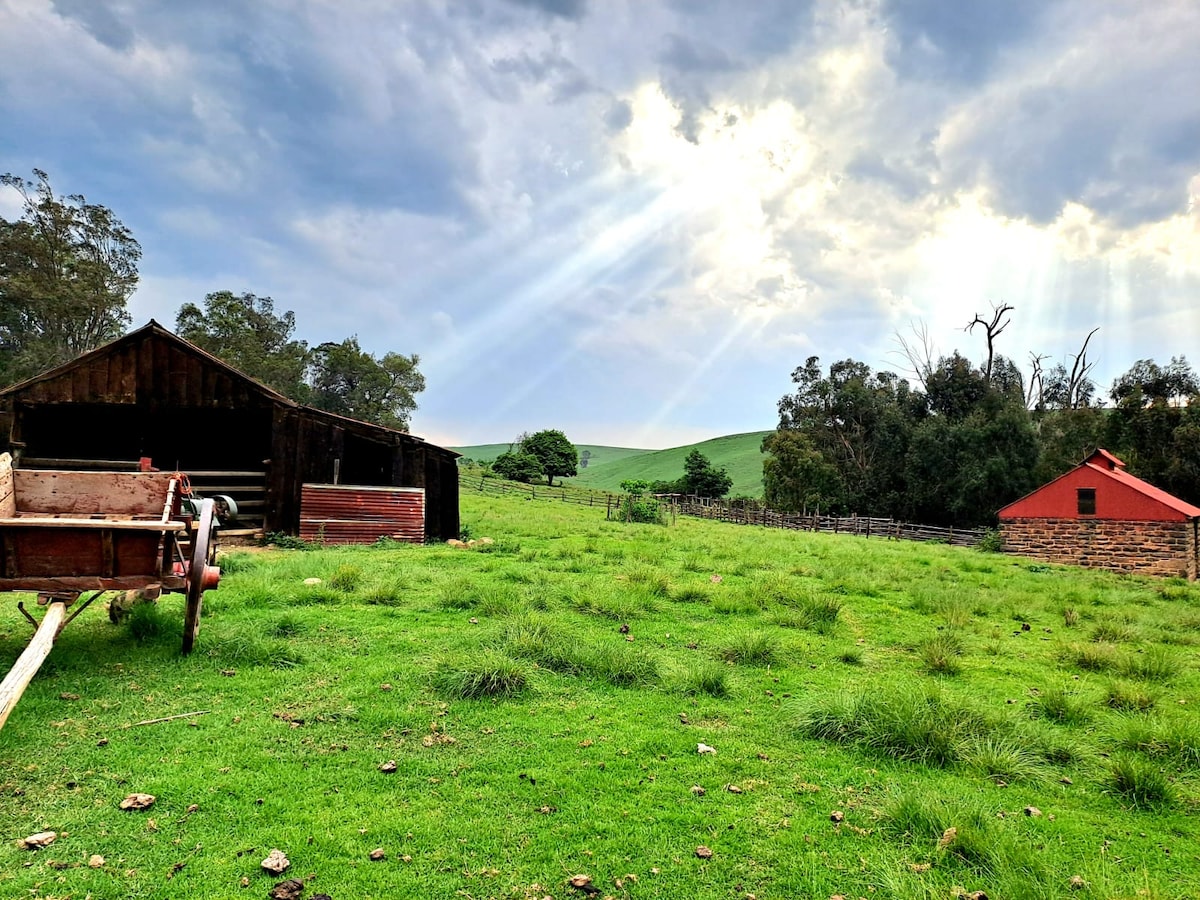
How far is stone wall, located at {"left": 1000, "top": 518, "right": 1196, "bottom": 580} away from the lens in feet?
83.6

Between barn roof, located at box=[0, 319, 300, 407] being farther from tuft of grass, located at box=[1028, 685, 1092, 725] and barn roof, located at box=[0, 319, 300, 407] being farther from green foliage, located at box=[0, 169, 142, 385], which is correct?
green foliage, located at box=[0, 169, 142, 385]

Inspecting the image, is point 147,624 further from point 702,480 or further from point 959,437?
point 702,480

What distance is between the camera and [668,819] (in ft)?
12.7

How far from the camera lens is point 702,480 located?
76.4 metres

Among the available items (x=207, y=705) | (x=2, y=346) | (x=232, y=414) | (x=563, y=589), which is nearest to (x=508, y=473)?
(x=2, y=346)

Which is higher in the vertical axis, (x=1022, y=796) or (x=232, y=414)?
(x=232, y=414)

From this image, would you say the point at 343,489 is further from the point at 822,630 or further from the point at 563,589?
the point at 822,630

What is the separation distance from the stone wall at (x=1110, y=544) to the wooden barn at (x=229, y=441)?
28298mm

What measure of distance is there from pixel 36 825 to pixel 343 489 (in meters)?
14.9

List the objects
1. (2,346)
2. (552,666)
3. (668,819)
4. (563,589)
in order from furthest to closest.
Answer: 1. (2,346)
2. (563,589)
3. (552,666)
4. (668,819)

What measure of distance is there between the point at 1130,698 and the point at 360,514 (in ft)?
55.6

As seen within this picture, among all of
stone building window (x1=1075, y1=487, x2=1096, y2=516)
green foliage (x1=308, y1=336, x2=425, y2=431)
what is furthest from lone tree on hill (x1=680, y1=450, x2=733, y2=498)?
stone building window (x1=1075, y1=487, x2=1096, y2=516)

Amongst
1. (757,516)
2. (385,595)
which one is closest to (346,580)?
(385,595)

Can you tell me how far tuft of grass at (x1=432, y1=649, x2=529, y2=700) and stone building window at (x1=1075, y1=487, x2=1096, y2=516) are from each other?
31966 mm
